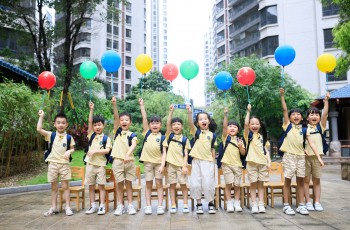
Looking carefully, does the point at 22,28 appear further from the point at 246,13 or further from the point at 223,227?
the point at 246,13

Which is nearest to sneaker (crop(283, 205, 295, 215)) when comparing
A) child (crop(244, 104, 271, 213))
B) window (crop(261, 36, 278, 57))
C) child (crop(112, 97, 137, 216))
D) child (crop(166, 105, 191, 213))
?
child (crop(244, 104, 271, 213))

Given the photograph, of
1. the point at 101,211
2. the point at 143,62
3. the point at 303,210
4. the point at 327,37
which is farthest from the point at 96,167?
the point at 327,37

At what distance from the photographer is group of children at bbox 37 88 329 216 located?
5.64m

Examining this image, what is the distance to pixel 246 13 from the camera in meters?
38.2

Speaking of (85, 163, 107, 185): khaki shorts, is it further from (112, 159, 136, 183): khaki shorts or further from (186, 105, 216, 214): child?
(186, 105, 216, 214): child

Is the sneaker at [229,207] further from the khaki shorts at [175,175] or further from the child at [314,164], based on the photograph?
the child at [314,164]

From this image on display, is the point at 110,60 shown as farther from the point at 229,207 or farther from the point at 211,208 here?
the point at 229,207

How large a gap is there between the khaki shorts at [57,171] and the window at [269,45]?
28.8 metres

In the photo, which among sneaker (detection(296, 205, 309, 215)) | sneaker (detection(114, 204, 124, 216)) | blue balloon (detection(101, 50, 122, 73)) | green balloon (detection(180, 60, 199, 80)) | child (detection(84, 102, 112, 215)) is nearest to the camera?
sneaker (detection(296, 205, 309, 215))

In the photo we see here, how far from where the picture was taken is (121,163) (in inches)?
223

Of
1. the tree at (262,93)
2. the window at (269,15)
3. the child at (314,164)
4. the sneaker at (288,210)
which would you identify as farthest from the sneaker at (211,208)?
the window at (269,15)

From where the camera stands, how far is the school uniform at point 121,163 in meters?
5.62

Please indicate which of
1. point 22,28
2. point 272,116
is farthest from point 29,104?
point 272,116

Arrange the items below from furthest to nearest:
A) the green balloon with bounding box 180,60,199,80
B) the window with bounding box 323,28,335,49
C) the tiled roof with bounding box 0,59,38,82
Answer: the window with bounding box 323,28,335,49
the tiled roof with bounding box 0,59,38,82
the green balloon with bounding box 180,60,199,80
